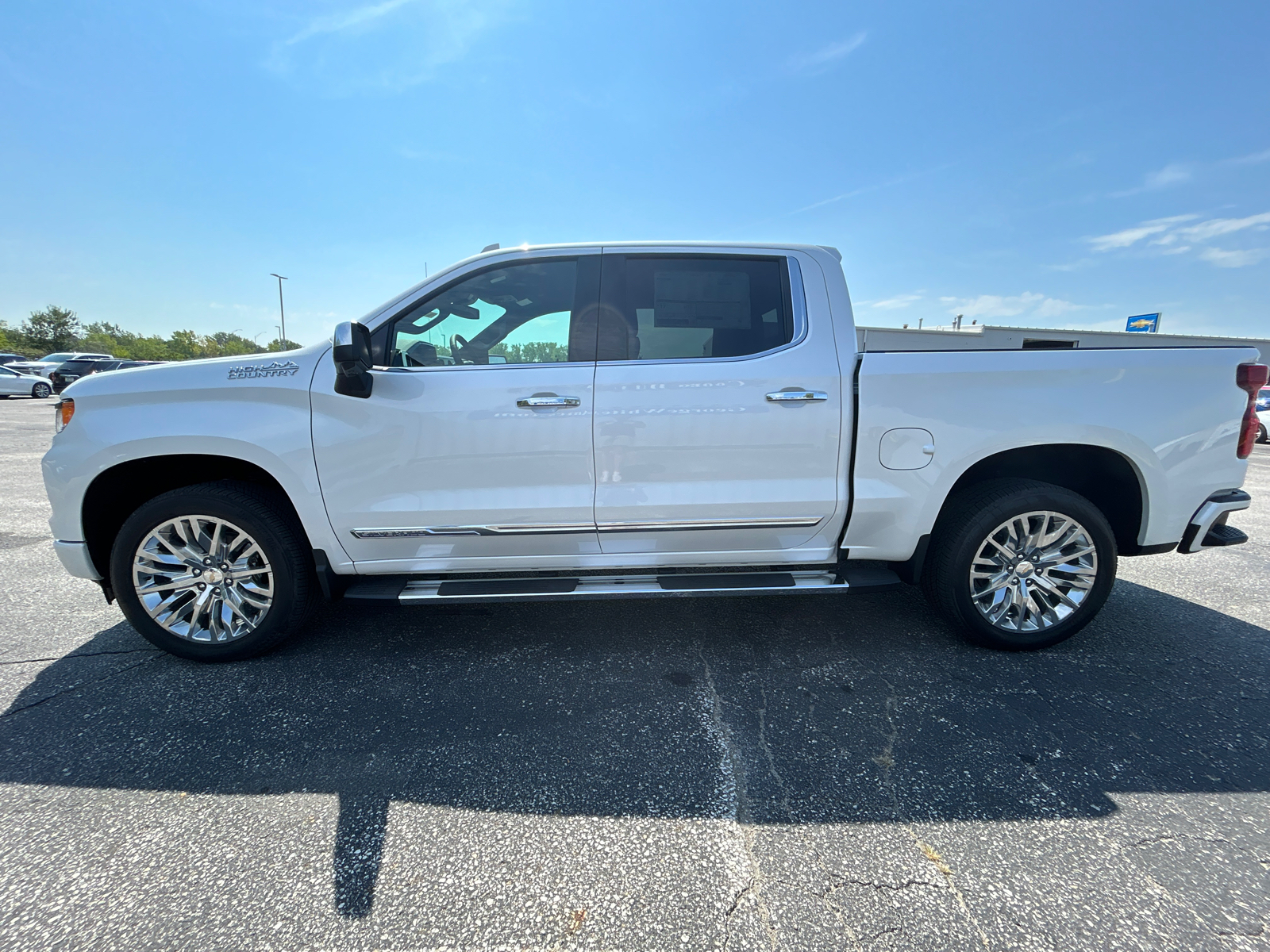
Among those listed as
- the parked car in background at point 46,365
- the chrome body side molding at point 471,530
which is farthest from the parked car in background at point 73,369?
the chrome body side molding at point 471,530

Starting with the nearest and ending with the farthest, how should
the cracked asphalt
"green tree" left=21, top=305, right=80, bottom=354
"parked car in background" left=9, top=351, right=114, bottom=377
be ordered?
the cracked asphalt → "parked car in background" left=9, top=351, right=114, bottom=377 → "green tree" left=21, top=305, right=80, bottom=354

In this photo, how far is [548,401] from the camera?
272 centimetres

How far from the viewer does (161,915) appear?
1588mm

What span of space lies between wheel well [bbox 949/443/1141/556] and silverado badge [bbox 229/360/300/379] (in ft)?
11.0

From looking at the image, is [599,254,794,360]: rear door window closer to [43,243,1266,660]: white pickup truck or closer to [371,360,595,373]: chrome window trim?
[43,243,1266,660]: white pickup truck

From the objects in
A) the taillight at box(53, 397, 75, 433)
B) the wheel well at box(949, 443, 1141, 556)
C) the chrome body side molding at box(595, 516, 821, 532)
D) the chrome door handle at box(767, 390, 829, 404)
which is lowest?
the chrome body side molding at box(595, 516, 821, 532)

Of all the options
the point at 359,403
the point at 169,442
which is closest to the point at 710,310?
the point at 359,403

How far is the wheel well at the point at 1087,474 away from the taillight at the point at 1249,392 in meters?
0.47

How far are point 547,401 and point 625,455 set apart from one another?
0.44 meters

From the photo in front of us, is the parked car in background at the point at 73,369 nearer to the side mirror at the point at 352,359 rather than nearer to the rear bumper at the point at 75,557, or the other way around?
the rear bumper at the point at 75,557

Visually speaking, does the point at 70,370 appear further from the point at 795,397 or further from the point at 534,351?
the point at 795,397

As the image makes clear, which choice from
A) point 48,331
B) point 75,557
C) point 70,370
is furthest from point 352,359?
point 48,331

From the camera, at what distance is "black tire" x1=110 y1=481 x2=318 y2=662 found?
2771 millimetres

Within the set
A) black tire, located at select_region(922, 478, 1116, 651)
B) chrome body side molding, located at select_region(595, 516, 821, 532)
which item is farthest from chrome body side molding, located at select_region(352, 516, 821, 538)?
black tire, located at select_region(922, 478, 1116, 651)
